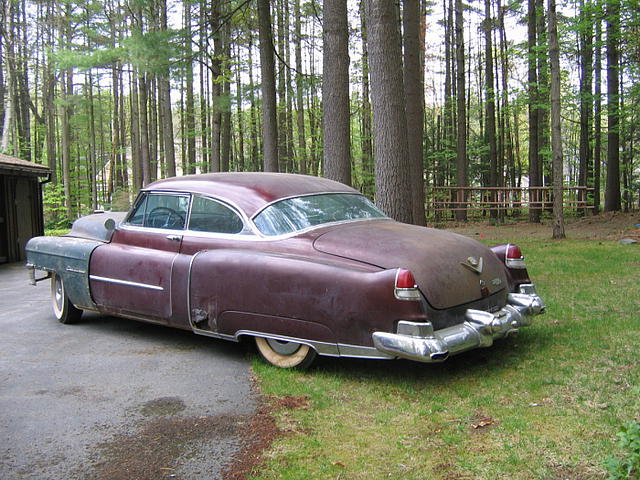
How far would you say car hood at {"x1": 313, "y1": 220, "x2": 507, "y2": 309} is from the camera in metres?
4.20

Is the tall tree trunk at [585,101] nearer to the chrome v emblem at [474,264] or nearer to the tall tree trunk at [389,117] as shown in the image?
the tall tree trunk at [389,117]

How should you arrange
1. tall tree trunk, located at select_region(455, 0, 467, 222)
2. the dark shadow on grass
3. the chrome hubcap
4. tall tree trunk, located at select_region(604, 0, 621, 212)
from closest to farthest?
the chrome hubcap < the dark shadow on grass < tall tree trunk, located at select_region(604, 0, 621, 212) < tall tree trunk, located at select_region(455, 0, 467, 222)

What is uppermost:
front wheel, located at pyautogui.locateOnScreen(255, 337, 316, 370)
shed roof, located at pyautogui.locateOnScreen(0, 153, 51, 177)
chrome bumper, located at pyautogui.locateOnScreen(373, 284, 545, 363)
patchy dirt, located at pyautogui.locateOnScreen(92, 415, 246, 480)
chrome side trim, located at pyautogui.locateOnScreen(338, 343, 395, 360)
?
shed roof, located at pyautogui.locateOnScreen(0, 153, 51, 177)

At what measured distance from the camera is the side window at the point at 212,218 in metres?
5.17

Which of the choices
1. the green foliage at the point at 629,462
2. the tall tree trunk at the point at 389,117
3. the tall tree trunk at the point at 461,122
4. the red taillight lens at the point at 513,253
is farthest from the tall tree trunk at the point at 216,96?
the green foliage at the point at 629,462

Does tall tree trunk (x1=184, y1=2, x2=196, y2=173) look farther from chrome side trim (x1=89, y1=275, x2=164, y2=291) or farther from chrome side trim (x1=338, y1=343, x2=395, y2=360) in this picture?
chrome side trim (x1=338, y1=343, x2=395, y2=360)

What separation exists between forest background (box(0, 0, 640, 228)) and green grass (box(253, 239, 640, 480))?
12.1 ft

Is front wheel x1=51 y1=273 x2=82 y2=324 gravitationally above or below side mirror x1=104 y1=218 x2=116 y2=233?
below

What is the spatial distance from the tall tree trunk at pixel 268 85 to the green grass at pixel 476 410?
29.3 feet

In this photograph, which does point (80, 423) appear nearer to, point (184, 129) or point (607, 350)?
point (607, 350)

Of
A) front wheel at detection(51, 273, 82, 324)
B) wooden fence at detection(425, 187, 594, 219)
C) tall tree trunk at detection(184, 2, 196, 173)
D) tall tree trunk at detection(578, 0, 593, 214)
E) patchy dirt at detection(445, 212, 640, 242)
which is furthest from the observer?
tall tree trunk at detection(578, 0, 593, 214)

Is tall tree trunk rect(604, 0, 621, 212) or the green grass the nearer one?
the green grass

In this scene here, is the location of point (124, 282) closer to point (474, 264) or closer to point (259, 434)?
point (259, 434)

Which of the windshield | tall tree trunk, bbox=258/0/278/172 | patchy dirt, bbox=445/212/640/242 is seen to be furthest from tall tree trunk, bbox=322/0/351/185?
patchy dirt, bbox=445/212/640/242
